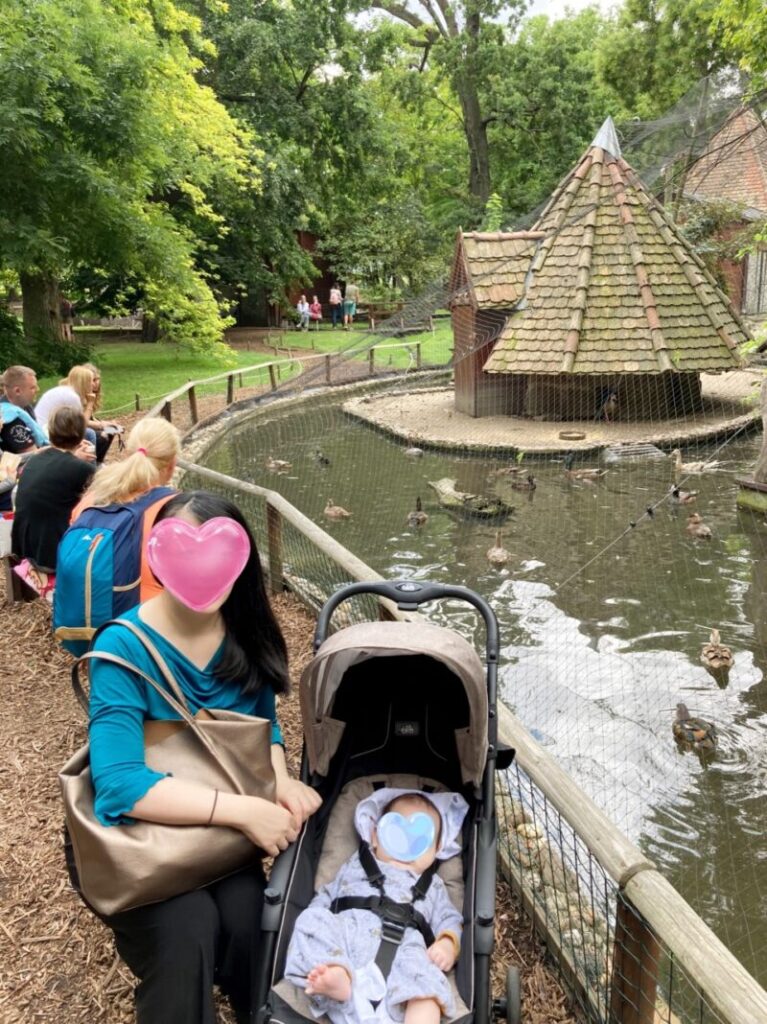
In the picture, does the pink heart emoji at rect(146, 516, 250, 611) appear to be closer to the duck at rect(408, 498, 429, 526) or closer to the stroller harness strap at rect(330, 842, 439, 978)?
the stroller harness strap at rect(330, 842, 439, 978)

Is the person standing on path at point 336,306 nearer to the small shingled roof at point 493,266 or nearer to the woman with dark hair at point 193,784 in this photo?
the small shingled roof at point 493,266

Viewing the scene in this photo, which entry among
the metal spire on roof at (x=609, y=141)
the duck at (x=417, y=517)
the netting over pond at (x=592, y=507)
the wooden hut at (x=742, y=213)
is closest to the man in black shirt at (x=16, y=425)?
the netting over pond at (x=592, y=507)

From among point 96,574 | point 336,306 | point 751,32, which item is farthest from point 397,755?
point 336,306

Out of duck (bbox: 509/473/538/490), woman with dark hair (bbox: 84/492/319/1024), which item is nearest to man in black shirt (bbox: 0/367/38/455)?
woman with dark hair (bbox: 84/492/319/1024)

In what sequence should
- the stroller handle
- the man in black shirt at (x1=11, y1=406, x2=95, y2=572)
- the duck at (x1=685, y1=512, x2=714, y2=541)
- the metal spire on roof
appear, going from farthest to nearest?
the metal spire on roof, the duck at (x1=685, y1=512, x2=714, y2=541), the man in black shirt at (x1=11, y1=406, x2=95, y2=572), the stroller handle

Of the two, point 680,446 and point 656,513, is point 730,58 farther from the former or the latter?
point 656,513

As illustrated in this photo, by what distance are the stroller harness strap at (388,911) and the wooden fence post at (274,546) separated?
3.86 meters

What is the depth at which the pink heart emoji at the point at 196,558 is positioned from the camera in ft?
7.09

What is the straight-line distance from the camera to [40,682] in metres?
4.73

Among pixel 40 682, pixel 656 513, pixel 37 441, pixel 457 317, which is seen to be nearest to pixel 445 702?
pixel 40 682

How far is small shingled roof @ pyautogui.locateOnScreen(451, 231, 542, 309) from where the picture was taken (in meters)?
16.1

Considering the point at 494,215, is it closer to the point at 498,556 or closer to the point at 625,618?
the point at 498,556

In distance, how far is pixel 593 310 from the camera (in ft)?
50.3

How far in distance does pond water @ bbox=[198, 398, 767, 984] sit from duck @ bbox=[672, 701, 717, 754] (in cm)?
8
